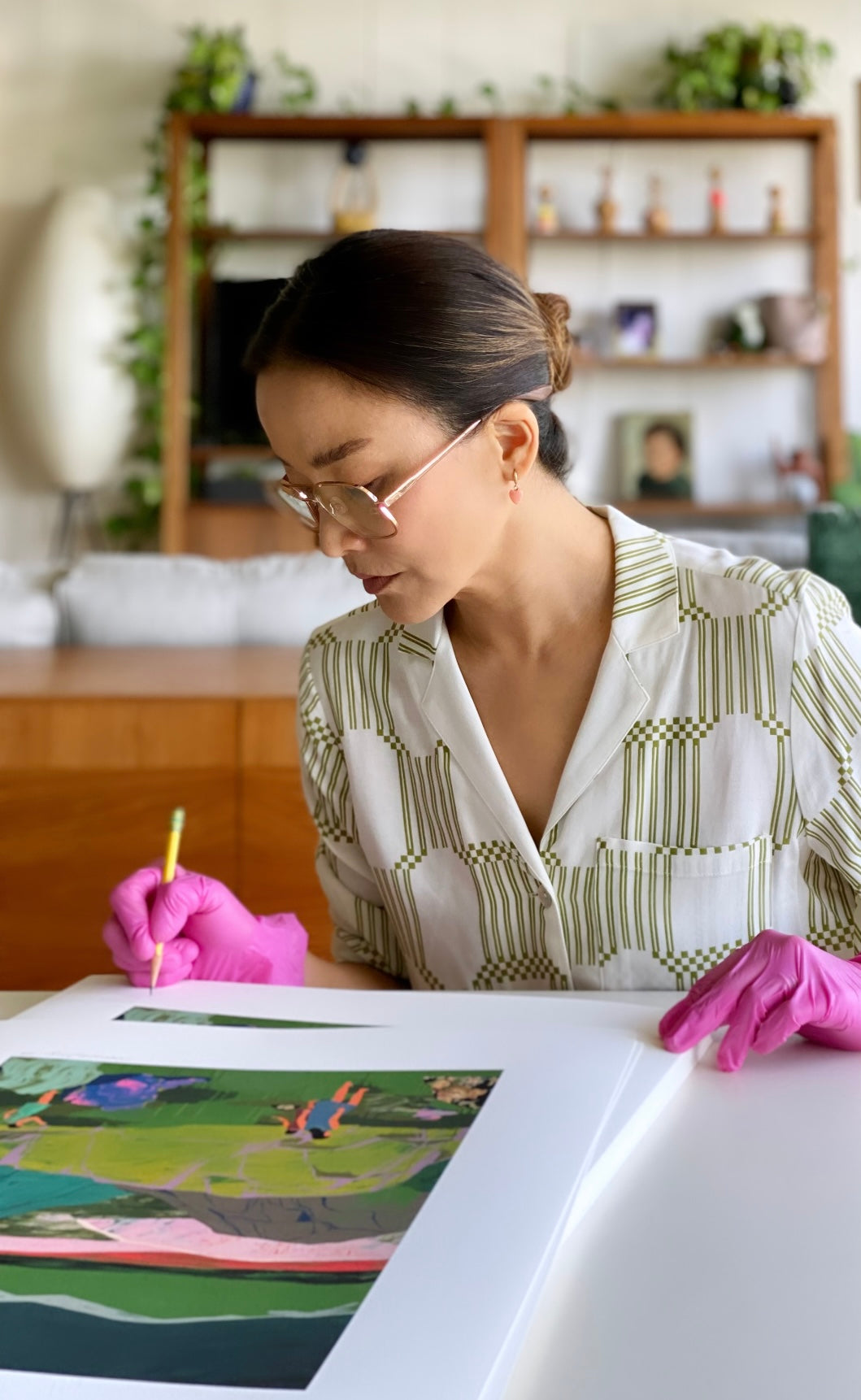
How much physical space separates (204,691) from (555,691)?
0.96 meters

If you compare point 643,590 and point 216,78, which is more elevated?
point 216,78

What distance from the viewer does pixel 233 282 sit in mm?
5473

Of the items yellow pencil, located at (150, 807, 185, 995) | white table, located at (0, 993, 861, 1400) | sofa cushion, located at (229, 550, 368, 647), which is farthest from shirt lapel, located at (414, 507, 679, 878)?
sofa cushion, located at (229, 550, 368, 647)

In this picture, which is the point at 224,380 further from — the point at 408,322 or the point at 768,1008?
the point at 768,1008

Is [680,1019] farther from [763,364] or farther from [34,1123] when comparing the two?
[763,364]

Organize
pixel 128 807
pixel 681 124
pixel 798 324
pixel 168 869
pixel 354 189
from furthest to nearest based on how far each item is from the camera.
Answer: pixel 354 189, pixel 798 324, pixel 681 124, pixel 128 807, pixel 168 869

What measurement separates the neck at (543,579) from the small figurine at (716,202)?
4.71m

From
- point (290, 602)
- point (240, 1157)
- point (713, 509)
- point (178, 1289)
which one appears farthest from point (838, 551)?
point (713, 509)

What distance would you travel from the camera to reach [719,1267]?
506mm

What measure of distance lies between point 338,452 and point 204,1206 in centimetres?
52

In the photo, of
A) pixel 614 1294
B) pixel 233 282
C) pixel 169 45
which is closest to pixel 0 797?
pixel 614 1294

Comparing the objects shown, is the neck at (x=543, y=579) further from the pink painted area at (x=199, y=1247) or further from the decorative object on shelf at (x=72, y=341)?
the decorative object on shelf at (x=72, y=341)

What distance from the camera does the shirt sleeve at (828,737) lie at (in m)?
0.97

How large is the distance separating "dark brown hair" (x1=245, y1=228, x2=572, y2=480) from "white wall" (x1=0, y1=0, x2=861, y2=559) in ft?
15.7
